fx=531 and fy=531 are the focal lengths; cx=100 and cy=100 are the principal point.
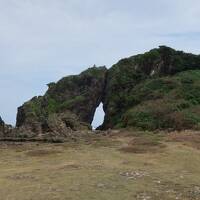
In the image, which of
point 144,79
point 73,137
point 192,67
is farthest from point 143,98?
point 73,137

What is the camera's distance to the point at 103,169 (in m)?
33.2

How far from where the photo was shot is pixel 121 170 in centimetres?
3288

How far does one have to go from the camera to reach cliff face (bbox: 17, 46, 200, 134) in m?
74.9

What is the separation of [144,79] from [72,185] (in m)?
69.1

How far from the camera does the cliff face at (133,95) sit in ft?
246

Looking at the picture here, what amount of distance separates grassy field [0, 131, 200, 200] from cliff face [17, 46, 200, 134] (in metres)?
21.4

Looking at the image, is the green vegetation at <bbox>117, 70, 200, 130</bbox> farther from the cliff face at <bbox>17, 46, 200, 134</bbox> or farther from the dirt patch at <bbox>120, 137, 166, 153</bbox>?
the dirt patch at <bbox>120, 137, 166, 153</bbox>

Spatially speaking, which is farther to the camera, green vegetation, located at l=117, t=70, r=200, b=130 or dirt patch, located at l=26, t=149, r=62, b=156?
green vegetation, located at l=117, t=70, r=200, b=130

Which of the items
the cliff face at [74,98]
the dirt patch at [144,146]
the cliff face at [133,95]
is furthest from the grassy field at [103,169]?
the cliff face at [74,98]

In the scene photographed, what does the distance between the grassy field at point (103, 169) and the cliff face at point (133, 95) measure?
2140cm

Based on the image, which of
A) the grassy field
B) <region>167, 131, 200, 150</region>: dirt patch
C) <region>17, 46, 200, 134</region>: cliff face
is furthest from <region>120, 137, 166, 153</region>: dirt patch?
<region>17, 46, 200, 134</region>: cliff face

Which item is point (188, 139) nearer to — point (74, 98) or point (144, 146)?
point (144, 146)

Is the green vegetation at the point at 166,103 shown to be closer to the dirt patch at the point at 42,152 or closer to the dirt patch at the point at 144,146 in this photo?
the dirt patch at the point at 144,146

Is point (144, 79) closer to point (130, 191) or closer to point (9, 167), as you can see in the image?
point (9, 167)
